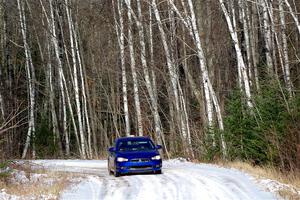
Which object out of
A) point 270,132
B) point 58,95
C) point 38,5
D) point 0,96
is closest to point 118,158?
point 270,132

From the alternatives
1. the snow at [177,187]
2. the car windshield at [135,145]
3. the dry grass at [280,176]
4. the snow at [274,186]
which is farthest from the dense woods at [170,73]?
the car windshield at [135,145]

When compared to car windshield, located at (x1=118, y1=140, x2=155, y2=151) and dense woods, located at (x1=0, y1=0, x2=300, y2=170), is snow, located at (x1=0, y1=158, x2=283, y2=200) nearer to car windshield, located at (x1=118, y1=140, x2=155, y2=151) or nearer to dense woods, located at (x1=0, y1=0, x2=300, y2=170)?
dense woods, located at (x1=0, y1=0, x2=300, y2=170)

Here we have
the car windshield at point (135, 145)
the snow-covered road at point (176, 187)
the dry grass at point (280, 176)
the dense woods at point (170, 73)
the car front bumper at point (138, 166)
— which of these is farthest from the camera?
the dense woods at point (170, 73)

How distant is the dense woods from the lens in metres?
19.6

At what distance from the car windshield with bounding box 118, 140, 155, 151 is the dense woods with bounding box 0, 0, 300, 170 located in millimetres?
3141

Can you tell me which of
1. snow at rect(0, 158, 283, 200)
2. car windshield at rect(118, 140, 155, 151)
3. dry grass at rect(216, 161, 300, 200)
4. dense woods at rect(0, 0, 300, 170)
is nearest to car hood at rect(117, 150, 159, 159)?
car windshield at rect(118, 140, 155, 151)

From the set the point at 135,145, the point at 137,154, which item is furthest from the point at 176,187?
the point at 135,145

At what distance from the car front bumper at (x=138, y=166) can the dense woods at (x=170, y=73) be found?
3.72 meters

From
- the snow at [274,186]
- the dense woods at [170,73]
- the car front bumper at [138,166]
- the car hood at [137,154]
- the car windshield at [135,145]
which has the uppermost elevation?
the dense woods at [170,73]

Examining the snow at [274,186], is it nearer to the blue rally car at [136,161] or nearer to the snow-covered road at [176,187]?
the snow-covered road at [176,187]

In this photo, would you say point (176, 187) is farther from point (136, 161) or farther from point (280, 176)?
point (136, 161)

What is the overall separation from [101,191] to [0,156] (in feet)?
13.6

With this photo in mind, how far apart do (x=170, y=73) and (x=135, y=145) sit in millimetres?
7698

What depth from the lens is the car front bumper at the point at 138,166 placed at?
17938 mm
